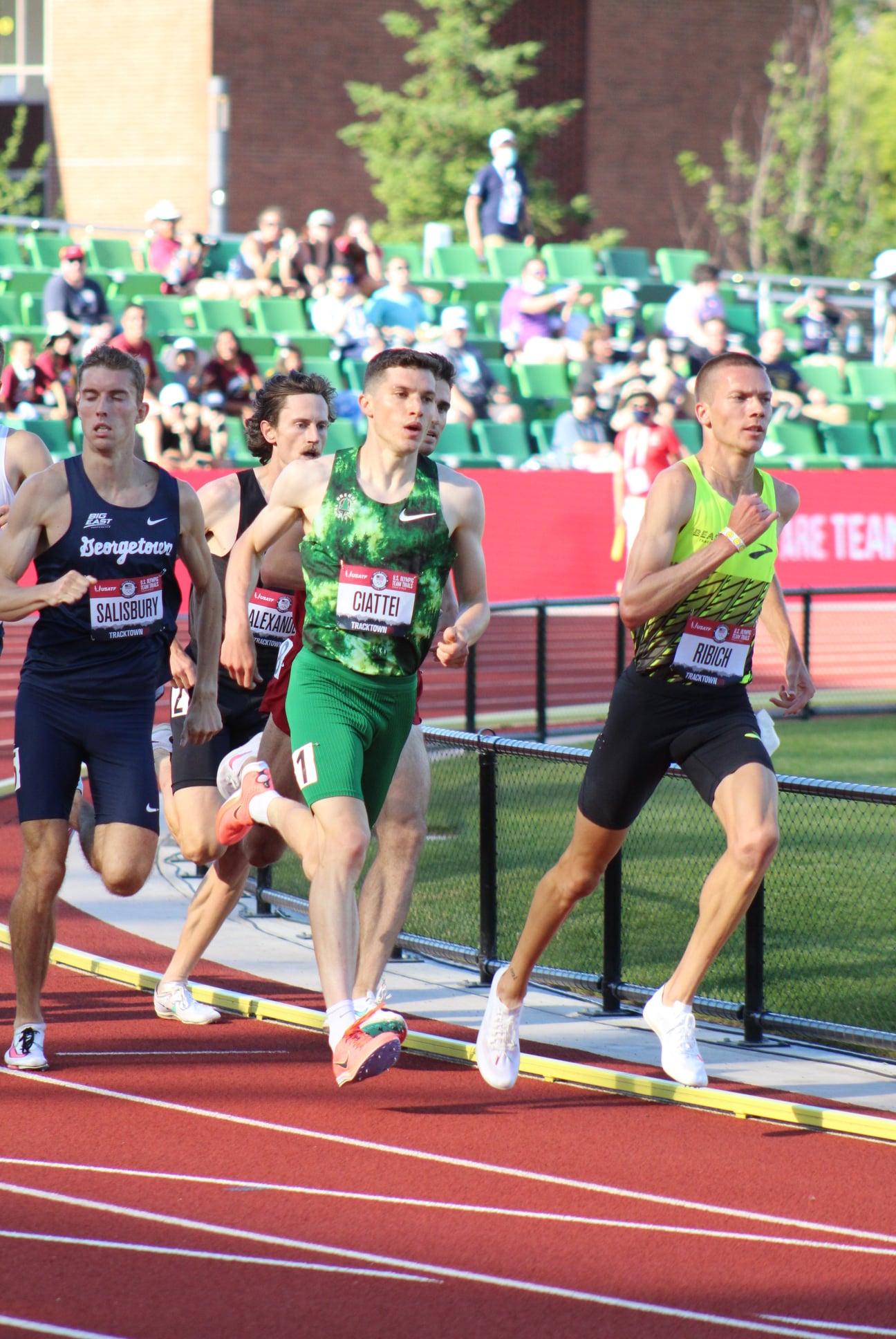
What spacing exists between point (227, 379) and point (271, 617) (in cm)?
1213

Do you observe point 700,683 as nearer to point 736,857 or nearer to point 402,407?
point 736,857

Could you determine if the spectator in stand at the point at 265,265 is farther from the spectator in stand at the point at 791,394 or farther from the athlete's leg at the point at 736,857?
the athlete's leg at the point at 736,857

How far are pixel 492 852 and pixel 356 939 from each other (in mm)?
2029

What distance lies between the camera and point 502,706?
14.9m

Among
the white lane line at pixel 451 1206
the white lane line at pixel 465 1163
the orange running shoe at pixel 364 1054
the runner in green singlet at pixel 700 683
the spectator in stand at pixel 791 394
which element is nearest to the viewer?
the white lane line at pixel 451 1206

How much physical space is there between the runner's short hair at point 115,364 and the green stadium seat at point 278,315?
50.9ft

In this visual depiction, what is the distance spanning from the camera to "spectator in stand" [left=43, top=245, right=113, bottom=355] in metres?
19.2

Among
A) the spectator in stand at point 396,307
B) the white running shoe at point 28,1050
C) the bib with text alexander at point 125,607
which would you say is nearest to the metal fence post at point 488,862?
the bib with text alexander at point 125,607

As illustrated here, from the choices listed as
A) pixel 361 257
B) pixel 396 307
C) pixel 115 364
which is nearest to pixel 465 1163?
pixel 115 364

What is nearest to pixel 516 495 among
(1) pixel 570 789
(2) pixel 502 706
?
(2) pixel 502 706

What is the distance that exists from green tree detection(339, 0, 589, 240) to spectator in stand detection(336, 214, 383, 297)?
13.6 meters

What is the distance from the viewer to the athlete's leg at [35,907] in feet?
19.8

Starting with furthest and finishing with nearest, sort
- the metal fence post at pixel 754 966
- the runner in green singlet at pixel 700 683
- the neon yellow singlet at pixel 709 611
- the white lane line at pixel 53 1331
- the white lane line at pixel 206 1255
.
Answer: the metal fence post at pixel 754 966
the neon yellow singlet at pixel 709 611
the runner in green singlet at pixel 700 683
the white lane line at pixel 206 1255
the white lane line at pixel 53 1331

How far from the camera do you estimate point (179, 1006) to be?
6680 mm
